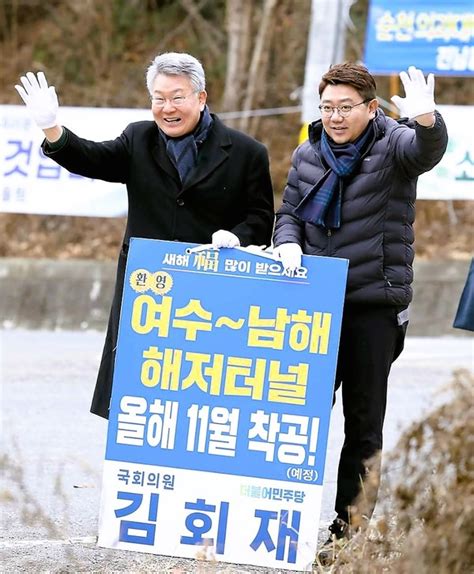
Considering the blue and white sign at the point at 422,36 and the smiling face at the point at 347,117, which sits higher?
the blue and white sign at the point at 422,36

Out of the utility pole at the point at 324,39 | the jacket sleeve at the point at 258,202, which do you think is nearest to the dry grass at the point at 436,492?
the jacket sleeve at the point at 258,202

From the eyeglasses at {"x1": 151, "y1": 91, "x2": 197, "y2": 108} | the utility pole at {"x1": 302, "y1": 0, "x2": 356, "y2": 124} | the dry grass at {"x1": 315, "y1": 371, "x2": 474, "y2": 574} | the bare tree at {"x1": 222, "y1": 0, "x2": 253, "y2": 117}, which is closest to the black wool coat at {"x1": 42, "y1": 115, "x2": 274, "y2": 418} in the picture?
the eyeglasses at {"x1": 151, "y1": 91, "x2": 197, "y2": 108}

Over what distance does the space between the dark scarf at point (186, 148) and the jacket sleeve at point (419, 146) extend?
2.61ft

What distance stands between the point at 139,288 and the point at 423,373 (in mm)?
5801

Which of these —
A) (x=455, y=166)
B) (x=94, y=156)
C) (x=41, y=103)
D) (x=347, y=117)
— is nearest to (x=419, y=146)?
(x=347, y=117)

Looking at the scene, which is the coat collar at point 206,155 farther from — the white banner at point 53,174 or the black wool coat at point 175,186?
the white banner at point 53,174

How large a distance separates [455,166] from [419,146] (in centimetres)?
683

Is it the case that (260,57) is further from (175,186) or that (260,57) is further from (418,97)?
(418,97)

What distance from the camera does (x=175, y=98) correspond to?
5473mm

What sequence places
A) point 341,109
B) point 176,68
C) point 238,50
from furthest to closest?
point 238,50, point 176,68, point 341,109

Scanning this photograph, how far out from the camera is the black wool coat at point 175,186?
5.68m

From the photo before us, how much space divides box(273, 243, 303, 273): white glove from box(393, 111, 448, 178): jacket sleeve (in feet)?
1.84

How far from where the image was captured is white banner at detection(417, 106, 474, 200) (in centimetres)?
1191

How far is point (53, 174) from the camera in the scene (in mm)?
12086
